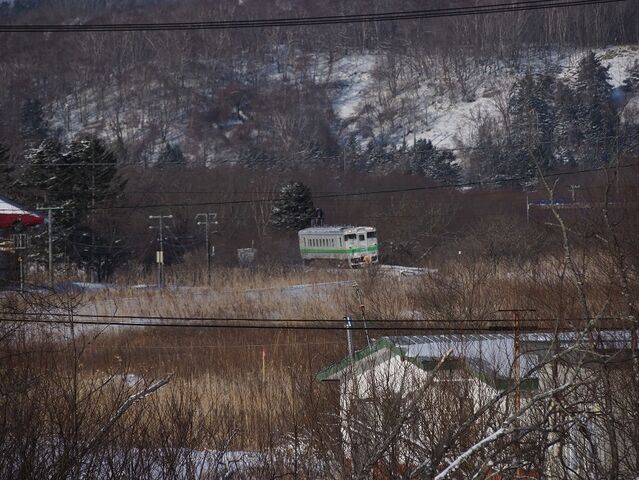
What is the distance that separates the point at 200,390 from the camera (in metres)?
15.9

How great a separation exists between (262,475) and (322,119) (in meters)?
115

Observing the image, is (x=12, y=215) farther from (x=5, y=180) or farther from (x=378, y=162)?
(x=378, y=162)

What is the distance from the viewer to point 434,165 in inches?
2813

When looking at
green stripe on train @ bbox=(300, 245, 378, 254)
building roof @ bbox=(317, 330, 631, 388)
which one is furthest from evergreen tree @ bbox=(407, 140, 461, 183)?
building roof @ bbox=(317, 330, 631, 388)

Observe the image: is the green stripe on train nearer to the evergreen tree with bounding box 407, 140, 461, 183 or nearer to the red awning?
the red awning

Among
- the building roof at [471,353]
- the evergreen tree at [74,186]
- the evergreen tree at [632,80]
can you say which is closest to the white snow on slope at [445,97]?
the evergreen tree at [632,80]

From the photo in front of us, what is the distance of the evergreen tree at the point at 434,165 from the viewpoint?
220ft

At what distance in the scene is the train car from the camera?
41.6 metres

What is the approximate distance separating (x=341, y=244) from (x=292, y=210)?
315 inches

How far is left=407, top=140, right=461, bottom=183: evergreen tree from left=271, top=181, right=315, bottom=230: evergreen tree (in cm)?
1560

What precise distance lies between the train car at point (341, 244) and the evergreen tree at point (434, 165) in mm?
20642

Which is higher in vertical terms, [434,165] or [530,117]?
[530,117]

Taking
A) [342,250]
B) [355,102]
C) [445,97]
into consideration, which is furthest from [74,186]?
[355,102]

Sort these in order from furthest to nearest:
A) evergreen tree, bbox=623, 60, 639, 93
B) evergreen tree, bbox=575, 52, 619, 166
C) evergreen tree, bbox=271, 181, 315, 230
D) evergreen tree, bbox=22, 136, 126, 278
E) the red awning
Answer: evergreen tree, bbox=623, 60, 639, 93
evergreen tree, bbox=575, 52, 619, 166
evergreen tree, bbox=271, 181, 315, 230
evergreen tree, bbox=22, 136, 126, 278
the red awning
